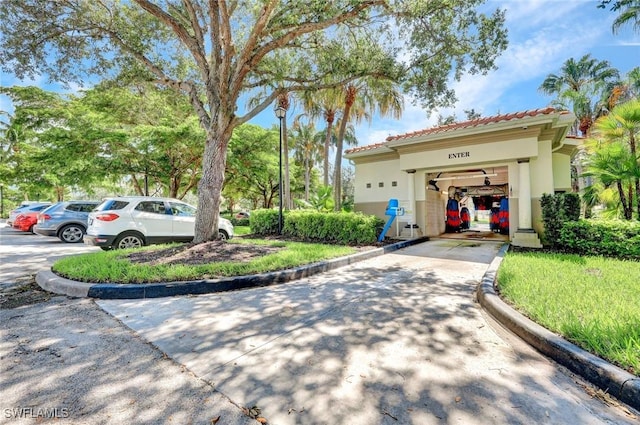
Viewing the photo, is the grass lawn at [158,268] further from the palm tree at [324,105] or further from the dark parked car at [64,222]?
the palm tree at [324,105]

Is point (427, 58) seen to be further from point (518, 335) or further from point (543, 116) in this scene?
point (518, 335)

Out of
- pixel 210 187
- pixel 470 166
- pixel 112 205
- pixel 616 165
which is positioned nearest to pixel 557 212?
pixel 616 165

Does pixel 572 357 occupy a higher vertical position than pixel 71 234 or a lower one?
lower

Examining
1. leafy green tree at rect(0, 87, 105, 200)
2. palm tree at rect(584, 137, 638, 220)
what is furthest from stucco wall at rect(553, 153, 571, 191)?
leafy green tree at rect(0, 87, 105, 200)

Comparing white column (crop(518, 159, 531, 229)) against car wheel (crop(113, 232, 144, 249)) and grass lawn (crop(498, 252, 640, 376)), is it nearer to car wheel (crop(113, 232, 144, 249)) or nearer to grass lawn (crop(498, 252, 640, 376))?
grass lawn (crop(498, 252, 640, 376))

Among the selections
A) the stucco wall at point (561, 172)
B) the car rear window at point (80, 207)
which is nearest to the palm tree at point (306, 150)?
the car rear window at point (80, 207)

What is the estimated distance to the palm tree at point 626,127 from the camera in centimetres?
761

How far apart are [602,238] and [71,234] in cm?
1712

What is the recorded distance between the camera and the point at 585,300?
10.9 ft

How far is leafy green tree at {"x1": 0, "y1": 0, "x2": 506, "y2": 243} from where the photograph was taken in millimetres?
6762

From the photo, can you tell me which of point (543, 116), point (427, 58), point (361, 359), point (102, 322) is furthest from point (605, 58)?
point (102, 322)

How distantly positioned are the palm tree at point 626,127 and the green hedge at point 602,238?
205 cm

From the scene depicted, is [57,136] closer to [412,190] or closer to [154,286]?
[154,286]

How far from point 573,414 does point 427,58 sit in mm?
8030
